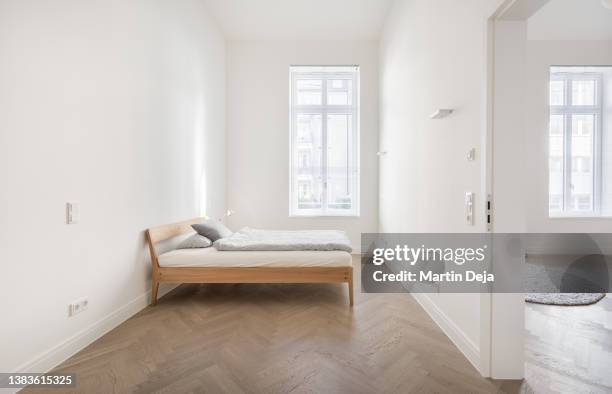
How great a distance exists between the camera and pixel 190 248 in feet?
10.1

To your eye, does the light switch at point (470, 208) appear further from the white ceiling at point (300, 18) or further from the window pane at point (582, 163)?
the window pane at point (582, 163)

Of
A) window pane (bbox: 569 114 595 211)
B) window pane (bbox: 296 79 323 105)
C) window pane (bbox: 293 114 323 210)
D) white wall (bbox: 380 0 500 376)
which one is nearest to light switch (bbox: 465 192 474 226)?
white wall (bbox: 380 0 500 376)

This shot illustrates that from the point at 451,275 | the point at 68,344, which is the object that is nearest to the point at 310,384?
the point at 451,275

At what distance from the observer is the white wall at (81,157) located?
156 cm

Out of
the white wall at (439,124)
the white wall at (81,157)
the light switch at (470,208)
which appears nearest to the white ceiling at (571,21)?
the white wall at (439,124)

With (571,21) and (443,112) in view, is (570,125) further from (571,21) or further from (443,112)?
(443,112)

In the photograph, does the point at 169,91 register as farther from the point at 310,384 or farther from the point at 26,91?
the point at 310,384

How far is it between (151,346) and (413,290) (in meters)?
2.51

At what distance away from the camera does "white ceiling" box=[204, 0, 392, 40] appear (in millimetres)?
4137

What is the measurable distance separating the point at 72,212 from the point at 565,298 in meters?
4.36

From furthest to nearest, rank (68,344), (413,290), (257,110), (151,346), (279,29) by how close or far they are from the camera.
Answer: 1. (257,110)
2. (279,29)
3. (413,290)
4. (151,346)
5. (68,344)

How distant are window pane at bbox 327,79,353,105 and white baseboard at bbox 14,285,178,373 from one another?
4.36 meters

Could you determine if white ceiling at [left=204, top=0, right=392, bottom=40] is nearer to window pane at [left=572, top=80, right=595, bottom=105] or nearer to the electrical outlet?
window pane at [left=572, top=80, right=595, bottom=105]

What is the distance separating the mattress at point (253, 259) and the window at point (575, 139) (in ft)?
14.9
